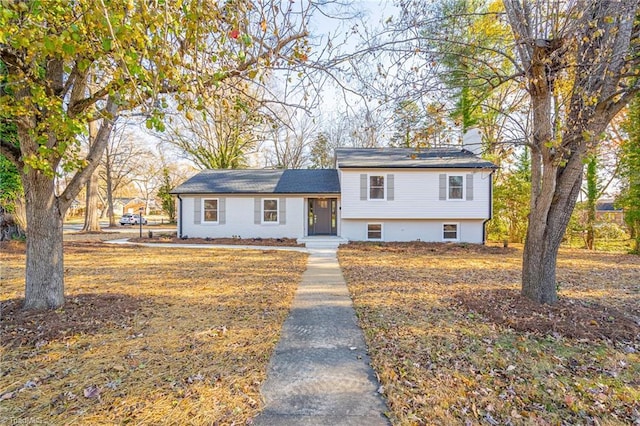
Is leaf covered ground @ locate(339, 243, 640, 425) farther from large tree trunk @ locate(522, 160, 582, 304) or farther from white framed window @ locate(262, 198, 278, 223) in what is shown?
white framed window @ locate(262, 198, 278, 223)

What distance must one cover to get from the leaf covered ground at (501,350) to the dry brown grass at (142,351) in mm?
1385

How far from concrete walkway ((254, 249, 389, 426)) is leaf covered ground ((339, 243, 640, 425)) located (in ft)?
0.57

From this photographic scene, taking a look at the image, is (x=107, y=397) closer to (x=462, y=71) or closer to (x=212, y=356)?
(x=212, y=356)

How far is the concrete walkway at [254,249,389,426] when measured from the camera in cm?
238

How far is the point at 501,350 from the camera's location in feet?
11.4

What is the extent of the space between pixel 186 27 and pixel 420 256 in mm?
9750

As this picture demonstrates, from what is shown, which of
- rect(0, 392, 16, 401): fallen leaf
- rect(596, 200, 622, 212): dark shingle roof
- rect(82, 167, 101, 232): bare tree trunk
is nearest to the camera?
rect(0, 392, 16, 401): fallen leaf

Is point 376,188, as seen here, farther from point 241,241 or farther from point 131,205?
point 131,205

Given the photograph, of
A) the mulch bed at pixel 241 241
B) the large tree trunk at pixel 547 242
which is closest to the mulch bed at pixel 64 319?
the large tree trunk at pixel 547 242

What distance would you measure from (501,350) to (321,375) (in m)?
Answer: 2.11

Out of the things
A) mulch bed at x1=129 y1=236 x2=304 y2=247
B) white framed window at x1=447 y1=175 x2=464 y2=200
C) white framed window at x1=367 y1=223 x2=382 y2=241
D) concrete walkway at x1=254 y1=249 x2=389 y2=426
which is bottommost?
concrete walkway at x1=254 y1=249 x2=389 y2=426

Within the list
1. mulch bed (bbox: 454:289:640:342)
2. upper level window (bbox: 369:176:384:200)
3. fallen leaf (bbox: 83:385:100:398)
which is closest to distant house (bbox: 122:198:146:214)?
upper level window (bbox: 369:176:384:200)

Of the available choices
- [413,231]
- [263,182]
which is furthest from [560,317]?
[263,182]

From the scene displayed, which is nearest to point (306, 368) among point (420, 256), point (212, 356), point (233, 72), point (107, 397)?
point (212, 356)
